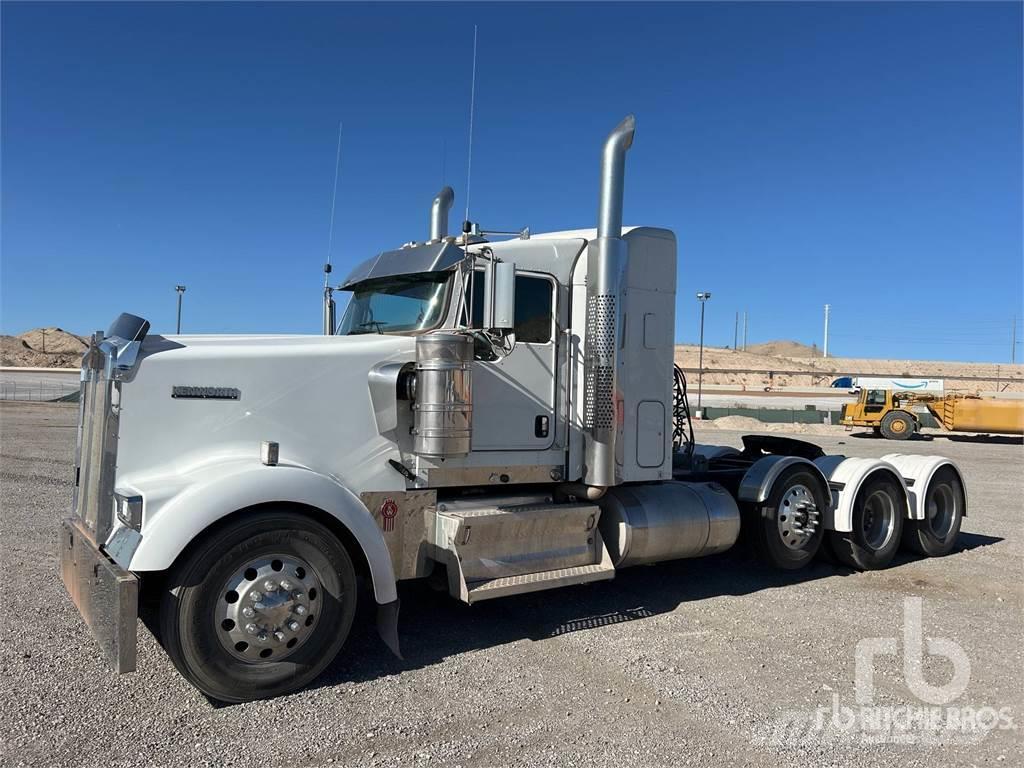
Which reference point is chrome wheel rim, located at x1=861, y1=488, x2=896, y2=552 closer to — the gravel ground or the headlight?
the gravel ground

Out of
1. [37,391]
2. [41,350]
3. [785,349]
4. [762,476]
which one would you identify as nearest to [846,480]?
[762,476]

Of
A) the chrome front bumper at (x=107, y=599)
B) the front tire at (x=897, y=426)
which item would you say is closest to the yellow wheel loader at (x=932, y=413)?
the front tire at (x=897, y=426)

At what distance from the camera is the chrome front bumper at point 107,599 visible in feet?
12.3

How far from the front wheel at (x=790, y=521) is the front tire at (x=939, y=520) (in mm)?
1647

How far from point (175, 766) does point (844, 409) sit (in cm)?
3292

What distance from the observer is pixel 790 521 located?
278 inches

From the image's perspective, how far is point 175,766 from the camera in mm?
3455

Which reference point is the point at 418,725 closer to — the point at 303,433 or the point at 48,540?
the point at 303,433

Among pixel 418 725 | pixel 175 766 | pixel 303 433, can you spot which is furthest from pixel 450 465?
pixel 175 766

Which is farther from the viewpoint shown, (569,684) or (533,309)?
(533,309)

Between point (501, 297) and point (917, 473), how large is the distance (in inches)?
233

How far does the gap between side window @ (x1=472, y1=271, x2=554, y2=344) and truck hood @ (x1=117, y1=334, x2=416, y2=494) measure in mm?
867

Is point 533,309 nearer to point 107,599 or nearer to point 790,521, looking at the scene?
point 107,599

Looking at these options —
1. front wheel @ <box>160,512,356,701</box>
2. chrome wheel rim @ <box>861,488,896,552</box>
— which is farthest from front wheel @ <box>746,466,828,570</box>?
front wheel @ <box>160,512,356,701</box>
